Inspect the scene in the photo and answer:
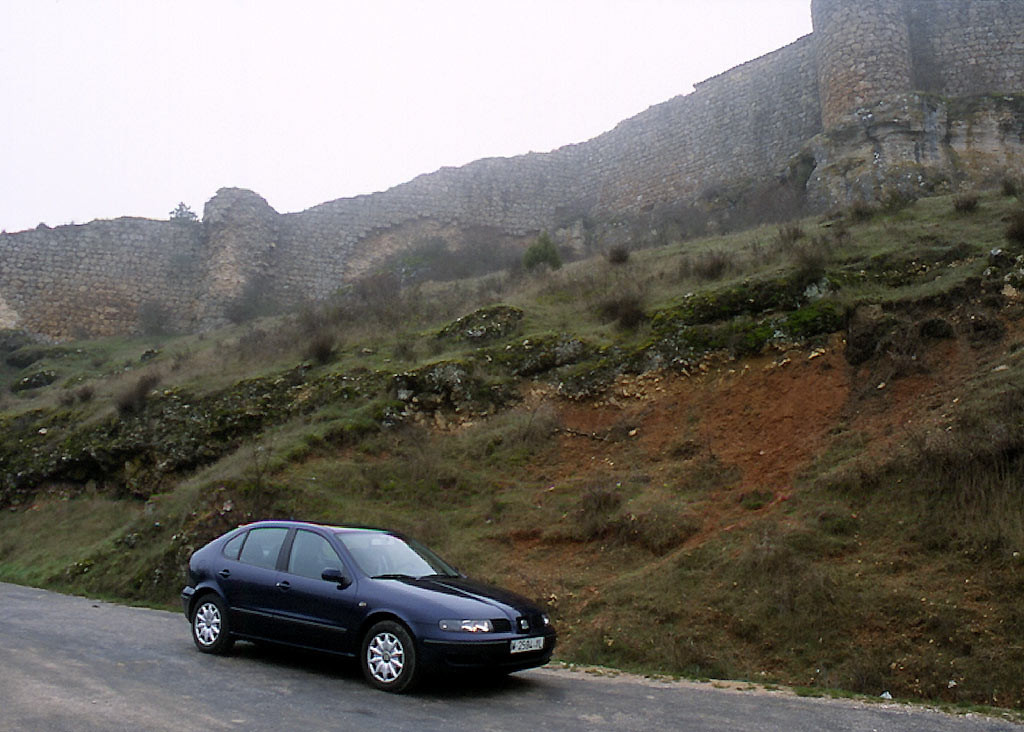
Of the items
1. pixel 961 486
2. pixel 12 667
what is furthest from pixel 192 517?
pixel 961 486

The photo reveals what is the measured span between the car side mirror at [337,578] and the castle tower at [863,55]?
18511mm

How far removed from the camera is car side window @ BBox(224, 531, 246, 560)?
25.8 ft

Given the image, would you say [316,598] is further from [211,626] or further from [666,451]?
[666,451]

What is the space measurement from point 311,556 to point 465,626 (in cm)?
175

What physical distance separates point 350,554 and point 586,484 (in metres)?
4.48

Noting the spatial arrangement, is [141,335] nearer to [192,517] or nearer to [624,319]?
[192,517]

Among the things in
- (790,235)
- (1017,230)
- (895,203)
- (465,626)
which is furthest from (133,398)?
(1017,230)

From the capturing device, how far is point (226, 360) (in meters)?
18.8

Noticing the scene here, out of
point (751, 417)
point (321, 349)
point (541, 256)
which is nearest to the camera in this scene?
point (751, 417)

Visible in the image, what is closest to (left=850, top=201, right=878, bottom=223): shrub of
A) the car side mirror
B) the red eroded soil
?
the red eroded soil

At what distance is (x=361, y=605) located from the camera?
662 centimetres

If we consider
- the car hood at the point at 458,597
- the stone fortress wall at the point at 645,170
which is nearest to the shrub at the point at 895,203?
the stone fortress wall at the point at 645,170

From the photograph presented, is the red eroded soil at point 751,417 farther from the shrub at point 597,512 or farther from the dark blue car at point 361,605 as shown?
the dark blue car at point 361,605

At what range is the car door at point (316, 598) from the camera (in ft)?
21.9
